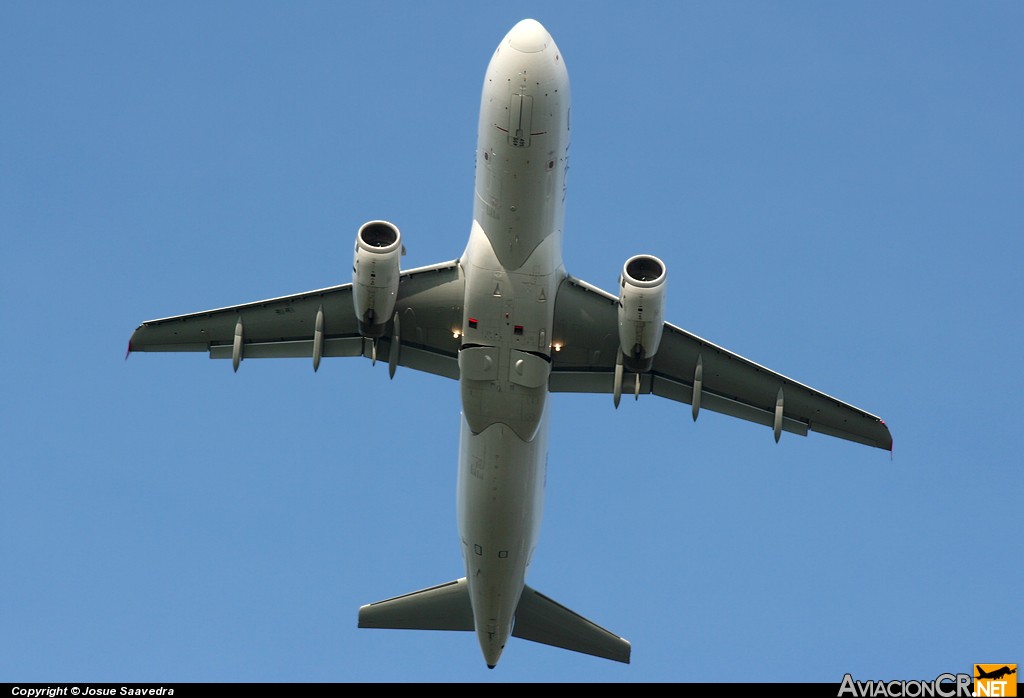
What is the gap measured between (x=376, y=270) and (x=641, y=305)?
6.03 meters

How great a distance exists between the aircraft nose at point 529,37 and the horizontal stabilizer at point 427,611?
47.8 ft

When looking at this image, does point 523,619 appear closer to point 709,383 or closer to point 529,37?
point 709,383

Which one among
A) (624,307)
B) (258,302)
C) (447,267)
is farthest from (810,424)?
(258,302)

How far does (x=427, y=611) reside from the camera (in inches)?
1826

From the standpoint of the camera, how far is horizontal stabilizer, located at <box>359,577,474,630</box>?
4612cm

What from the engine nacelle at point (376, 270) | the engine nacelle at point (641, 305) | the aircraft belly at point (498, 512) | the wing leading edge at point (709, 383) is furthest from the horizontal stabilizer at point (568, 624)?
the engine nacelle at point (376, 270)

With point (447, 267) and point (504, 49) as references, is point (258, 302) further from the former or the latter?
point (504, 49)

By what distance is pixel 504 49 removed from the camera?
128ft

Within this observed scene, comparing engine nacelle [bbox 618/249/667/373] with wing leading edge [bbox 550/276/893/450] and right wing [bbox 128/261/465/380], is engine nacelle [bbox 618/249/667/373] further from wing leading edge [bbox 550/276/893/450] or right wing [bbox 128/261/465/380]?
right wing [bbox 128/261/465/380]

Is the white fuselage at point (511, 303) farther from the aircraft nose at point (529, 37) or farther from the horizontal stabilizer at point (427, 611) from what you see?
the horizontal stabilizer at point (427, 611)

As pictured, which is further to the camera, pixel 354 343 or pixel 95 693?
pixel 354 343

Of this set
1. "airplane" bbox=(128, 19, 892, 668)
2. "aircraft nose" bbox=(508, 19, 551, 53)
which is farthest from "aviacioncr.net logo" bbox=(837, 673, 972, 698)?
"aircraft nose" bbox=(508, 19, 551, 53)

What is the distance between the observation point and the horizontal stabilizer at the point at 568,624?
152ft

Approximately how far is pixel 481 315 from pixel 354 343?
14.7ft
